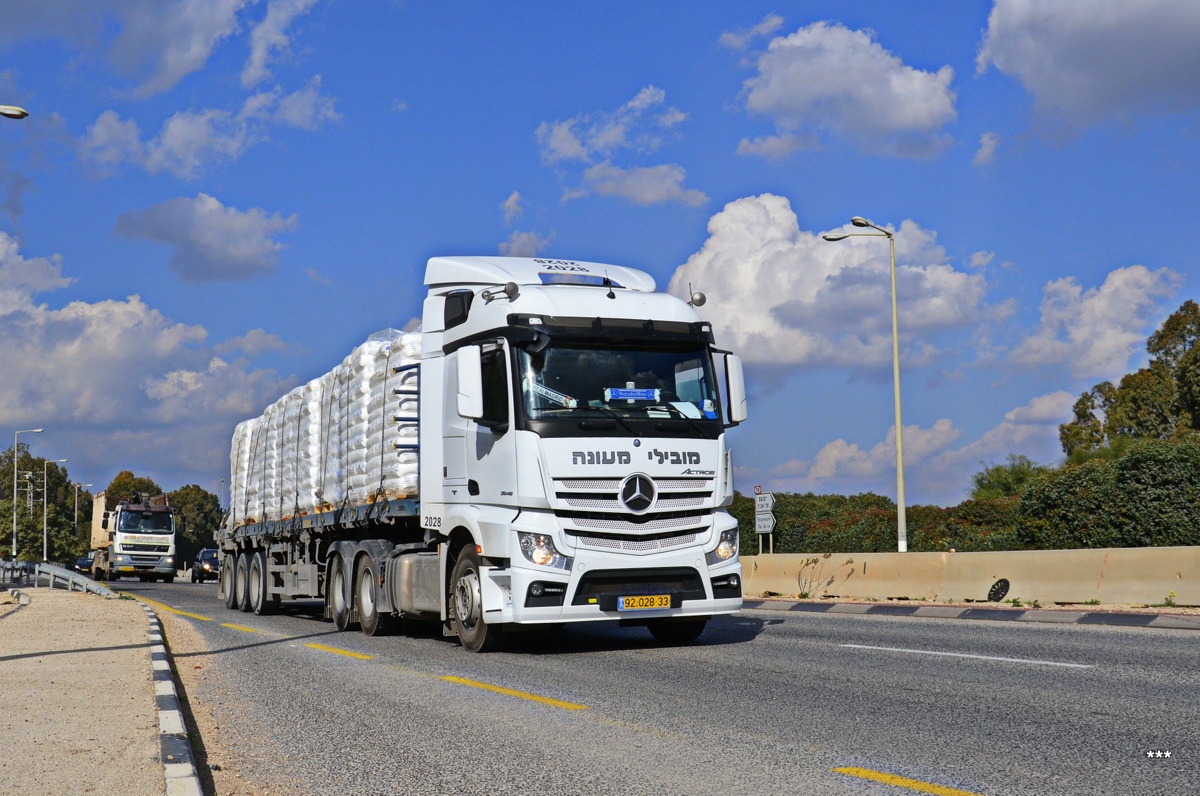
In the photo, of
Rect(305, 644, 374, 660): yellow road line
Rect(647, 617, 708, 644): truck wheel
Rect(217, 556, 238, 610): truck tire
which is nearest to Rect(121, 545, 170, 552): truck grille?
Rect(217, 556, 238, 610): truck tire

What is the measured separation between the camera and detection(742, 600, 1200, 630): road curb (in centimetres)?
1470

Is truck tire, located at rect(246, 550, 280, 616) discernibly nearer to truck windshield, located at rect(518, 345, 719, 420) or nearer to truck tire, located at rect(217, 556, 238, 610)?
truck tire, located at rect(217, 556, 238, 610)

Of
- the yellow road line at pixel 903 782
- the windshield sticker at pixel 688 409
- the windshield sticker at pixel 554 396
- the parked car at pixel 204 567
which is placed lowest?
the parked car at pixel 204 567

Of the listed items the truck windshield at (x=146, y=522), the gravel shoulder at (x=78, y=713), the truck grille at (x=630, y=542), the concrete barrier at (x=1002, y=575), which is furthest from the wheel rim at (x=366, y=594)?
the truck windshield at (x=146, y=522)

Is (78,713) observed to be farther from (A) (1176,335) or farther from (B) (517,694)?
(A) (1176,335)

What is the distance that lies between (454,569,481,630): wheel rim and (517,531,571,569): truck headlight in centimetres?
111

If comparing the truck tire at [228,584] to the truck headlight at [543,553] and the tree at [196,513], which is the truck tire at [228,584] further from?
the tree at [196,513]

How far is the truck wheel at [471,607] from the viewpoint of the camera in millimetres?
12188

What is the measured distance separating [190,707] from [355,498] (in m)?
7.40

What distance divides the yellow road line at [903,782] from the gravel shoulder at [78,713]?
3296 mm

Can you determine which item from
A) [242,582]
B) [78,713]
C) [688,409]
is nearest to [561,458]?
[688,409]

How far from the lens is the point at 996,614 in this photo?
17.0 m

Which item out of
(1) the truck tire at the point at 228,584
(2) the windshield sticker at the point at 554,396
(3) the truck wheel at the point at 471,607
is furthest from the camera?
(1) the truck tire at the point at 228,584

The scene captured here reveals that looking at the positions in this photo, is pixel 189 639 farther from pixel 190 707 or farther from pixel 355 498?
pixel 190 707
